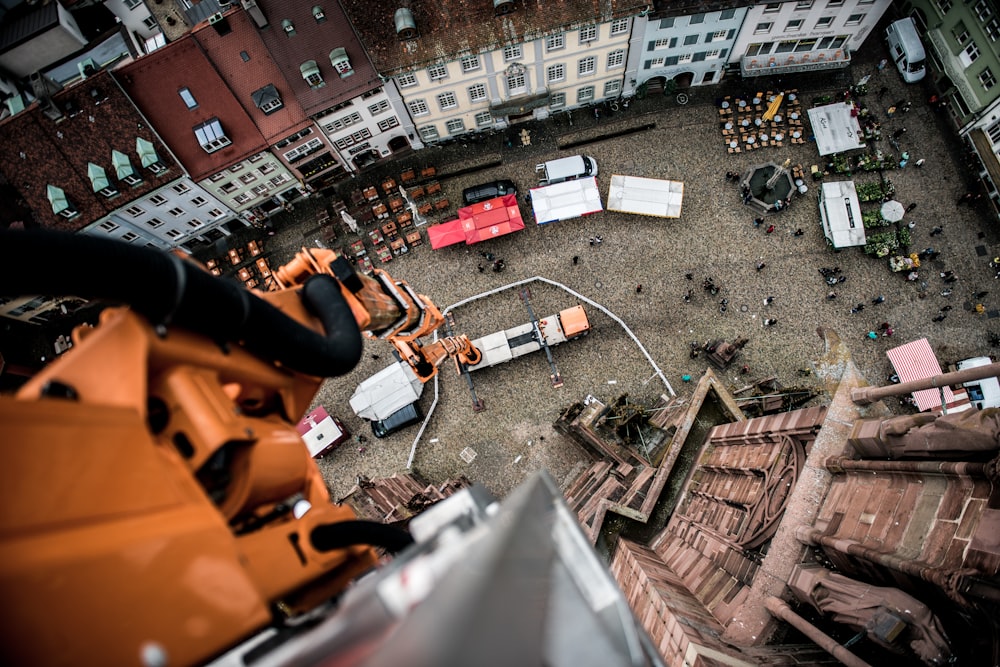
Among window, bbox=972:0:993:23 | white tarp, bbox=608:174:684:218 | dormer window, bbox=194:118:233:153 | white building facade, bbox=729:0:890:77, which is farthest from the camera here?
white tarp, bbox=608:174:684:218

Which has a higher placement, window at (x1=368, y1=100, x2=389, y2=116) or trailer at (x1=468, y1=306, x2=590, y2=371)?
window at (x1=368, y1=100, x2=389, y2=116)

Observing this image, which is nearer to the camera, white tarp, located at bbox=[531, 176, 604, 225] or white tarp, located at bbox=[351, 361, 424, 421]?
white tarp, located at bbox=[351, 361, 424, 421]

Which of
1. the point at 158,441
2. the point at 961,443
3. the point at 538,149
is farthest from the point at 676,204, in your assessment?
the point at 158,441

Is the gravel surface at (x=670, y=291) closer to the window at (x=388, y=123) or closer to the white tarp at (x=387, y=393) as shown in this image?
the white tarp at (x=387, y=393)

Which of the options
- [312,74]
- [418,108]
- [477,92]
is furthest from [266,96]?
[477,92]

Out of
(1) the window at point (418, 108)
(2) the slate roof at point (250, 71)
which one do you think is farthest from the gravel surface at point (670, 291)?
(2) the slate roof at point (250, 71)

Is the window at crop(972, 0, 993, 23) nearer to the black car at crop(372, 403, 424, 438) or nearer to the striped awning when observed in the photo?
the striped awning

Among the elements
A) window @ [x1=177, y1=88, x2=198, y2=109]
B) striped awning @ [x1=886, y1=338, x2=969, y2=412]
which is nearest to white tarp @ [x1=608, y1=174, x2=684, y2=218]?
striped awning @ [x1=886, y1=338, x2=969, y2=412]
